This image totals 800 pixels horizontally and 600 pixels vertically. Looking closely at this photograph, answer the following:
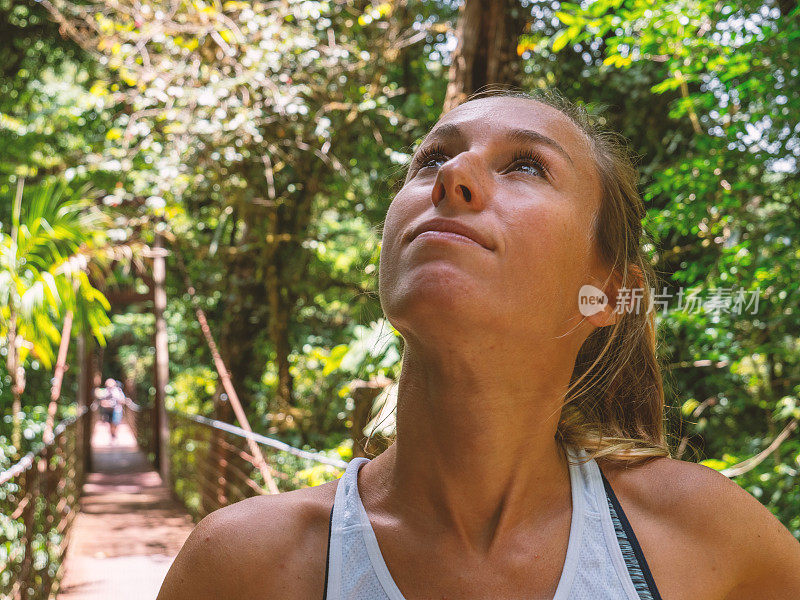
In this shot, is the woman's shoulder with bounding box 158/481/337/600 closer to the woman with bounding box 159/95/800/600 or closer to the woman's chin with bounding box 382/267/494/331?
the woman with bounding box 159/95/800/600

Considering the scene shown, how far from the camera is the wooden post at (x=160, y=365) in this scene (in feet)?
35.0

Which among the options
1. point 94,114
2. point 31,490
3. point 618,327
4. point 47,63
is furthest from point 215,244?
point 618,327

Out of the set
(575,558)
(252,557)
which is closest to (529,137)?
(575,558)

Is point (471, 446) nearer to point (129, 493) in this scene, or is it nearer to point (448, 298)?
point (448, 298)

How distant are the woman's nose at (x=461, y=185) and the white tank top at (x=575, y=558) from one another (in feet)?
1.47

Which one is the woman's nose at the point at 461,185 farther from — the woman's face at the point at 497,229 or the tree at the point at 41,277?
the tree at the point at 41,277

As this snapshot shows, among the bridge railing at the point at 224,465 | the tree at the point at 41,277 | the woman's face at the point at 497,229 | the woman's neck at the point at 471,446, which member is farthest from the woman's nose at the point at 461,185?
the tree at the point at 41,277

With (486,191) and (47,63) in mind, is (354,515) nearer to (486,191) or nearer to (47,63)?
(486,191)

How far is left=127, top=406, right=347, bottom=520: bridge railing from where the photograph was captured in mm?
4410

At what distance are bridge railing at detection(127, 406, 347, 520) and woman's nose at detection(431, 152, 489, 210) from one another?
123cm

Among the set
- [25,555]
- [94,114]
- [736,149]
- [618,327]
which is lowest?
[25,555]

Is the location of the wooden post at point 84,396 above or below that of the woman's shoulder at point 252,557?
below

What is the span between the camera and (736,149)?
312 cm

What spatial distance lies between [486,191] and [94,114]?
853 centimetres
